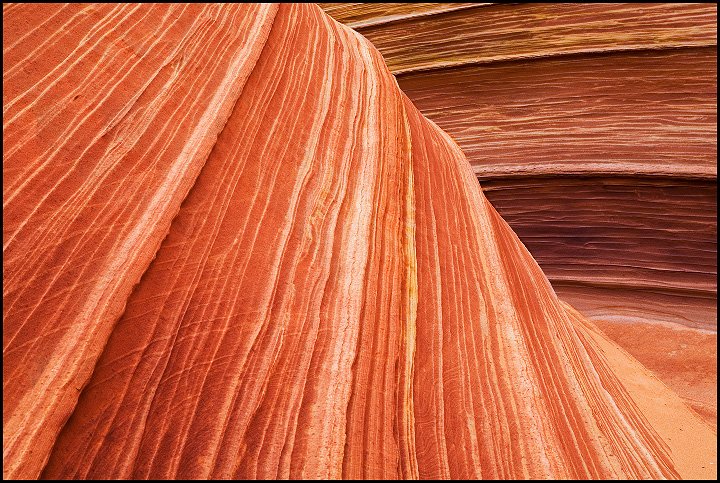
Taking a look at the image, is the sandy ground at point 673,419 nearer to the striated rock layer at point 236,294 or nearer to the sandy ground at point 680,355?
the striated rock layer at point 236,294

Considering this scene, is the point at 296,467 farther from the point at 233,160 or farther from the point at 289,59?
the point at 289,59

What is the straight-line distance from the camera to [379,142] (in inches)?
35.8

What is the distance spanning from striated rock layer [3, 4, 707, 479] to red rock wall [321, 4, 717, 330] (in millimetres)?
1615

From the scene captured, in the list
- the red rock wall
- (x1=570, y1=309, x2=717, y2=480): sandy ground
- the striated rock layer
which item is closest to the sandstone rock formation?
the red rock wall

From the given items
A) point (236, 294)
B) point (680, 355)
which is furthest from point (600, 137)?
point (236, 294)

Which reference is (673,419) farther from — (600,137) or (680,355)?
(600,137)

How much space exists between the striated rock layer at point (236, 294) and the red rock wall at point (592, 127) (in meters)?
1.62

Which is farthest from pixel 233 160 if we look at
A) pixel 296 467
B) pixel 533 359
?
pixel 533 359

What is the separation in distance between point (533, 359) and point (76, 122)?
0.65m

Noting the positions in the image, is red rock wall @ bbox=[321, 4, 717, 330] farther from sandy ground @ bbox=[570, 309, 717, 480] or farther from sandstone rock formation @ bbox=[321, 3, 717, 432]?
sandy ground @ bbox=[570, 309, 717, 480]

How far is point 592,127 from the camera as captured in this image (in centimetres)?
228

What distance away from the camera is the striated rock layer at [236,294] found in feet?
1.58

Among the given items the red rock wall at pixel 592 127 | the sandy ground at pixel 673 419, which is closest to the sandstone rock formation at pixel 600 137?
Result: the red rock wall at pixel 592 127

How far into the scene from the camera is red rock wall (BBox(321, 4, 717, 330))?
213 centimetres
